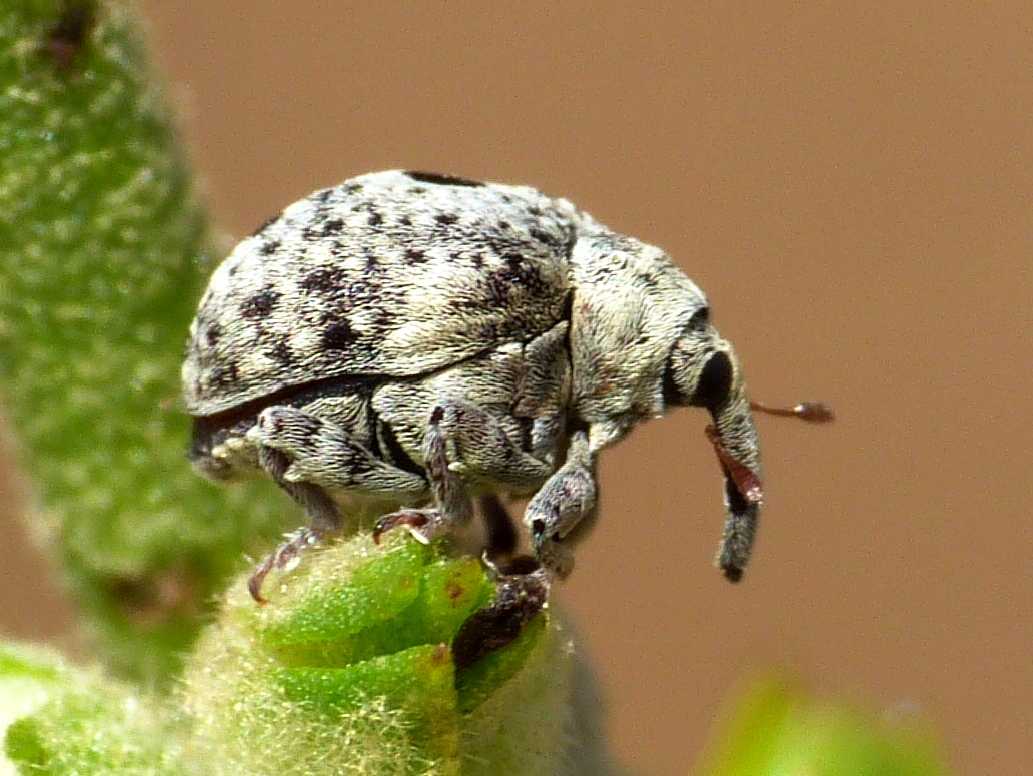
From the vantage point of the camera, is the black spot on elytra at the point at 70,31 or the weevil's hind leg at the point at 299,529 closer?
the weevil's hind leg at the point at 299,529

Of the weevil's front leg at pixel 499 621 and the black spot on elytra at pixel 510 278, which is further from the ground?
the black spot on elytra at pixel 510 278

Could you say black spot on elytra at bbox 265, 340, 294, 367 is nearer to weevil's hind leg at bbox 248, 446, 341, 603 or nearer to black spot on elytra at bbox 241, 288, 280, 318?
black spot on elytra at bbox 241, 288, 280, 318

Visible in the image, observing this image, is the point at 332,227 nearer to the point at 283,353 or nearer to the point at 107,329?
the point at 283,353

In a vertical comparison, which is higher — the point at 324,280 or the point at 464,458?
the point at 324,280

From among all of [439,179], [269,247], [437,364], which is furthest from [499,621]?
[439,179]

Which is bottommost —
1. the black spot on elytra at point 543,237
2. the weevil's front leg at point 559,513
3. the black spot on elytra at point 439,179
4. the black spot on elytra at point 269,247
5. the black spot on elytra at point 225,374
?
the weevil's front leg at point 559,513

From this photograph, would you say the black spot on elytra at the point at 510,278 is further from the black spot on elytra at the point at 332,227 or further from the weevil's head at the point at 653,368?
the black spot on elytra at the point at 332,227

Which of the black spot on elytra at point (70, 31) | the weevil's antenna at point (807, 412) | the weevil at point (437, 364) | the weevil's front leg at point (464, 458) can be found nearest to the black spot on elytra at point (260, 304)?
the weevil at point (437, 364)
